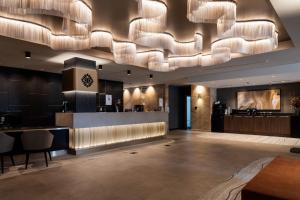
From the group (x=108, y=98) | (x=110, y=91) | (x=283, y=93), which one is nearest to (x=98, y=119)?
(x=108, y=98)

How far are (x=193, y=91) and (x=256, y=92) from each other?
143 inches

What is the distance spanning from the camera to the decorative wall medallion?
708 cm

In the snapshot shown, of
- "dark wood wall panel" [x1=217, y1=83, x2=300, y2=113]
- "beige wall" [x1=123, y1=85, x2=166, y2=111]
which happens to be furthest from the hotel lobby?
"beige wall" [x1=123, y1=85, x2=166, y2=111]

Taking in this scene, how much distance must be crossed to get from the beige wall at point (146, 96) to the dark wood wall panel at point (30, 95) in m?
6.21

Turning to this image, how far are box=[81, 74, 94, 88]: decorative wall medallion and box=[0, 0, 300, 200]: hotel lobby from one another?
0.11 ft

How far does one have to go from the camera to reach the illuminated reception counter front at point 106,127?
654 cm

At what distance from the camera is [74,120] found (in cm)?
642

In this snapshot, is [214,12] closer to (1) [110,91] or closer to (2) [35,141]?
(2) [35,141]

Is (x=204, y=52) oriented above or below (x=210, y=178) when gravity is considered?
above

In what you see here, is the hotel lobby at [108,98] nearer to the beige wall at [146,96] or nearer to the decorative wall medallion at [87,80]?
the decorative wall medallion at [87,80]

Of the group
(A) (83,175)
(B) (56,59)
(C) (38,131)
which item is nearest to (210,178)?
(A) (83,175)

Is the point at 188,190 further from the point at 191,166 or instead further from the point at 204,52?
the point at 204,52

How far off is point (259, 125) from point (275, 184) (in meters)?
10.3

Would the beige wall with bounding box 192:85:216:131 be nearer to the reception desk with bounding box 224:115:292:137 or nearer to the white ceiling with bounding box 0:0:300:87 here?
the reception desk with bounding box 224:115:292:137
